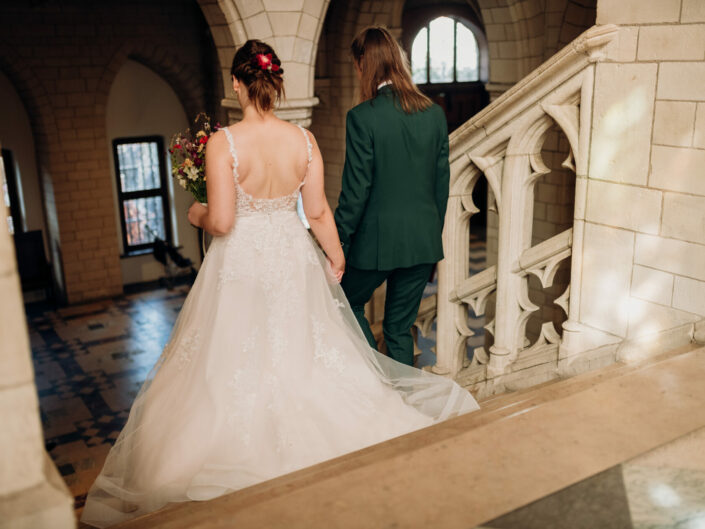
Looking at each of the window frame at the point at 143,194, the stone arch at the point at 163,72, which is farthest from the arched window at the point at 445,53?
the window frame at the point at 143,194

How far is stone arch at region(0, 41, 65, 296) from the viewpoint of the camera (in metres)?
9.14

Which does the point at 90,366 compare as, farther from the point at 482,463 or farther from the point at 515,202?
the point at 482,463

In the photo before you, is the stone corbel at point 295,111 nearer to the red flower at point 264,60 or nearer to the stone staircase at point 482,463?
the red flower at point 264,60

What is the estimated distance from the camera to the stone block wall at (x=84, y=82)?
9.23 m

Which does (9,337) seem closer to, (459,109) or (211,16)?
(211,16)

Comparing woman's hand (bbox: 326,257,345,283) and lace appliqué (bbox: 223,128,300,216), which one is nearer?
lace appliqué (bbox: 223,128,300,216)

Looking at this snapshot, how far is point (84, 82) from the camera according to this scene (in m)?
9.56

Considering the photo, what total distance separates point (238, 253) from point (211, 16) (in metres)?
2.11

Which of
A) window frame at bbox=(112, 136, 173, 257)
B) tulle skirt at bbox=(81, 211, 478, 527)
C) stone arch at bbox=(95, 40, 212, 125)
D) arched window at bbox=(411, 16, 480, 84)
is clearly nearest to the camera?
tulle skirt at bbox=(81, 211, 478, 527)

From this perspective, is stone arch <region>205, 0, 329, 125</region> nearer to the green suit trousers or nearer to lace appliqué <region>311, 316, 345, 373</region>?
the green suit trousers

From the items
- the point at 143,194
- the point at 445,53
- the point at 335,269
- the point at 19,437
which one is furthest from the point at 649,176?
the point at 445,53

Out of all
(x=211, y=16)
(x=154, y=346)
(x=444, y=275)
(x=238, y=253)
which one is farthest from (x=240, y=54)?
(x=154, y=346)

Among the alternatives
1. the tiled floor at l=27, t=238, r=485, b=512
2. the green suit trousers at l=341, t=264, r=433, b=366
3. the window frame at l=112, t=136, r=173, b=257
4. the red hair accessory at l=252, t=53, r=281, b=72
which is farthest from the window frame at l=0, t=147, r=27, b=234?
the red hair accessory at l=252, t=53, r=281, b=72

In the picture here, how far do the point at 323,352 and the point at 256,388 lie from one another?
28 centimetres
